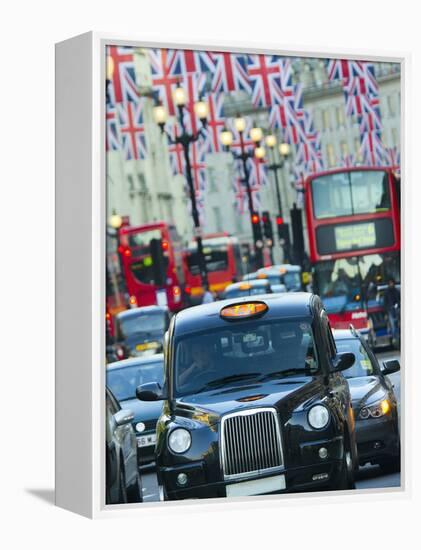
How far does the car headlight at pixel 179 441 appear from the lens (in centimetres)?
1255

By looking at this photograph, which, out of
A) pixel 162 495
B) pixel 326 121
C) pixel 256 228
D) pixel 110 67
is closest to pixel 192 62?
pixel 110 67

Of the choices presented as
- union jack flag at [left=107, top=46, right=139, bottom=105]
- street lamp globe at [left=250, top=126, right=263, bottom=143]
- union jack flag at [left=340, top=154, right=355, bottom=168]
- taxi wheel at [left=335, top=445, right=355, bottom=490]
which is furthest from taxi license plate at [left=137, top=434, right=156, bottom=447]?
union jack flag at [left=340, top=154, right=355, bottom=168]

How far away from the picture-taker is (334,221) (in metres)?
13.7

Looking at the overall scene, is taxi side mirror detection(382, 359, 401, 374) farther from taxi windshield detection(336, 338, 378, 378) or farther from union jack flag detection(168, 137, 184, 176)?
union jack flag detection(168, 137, 184, 176)

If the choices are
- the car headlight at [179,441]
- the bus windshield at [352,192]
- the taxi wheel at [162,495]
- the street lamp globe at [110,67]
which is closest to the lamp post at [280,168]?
the bus windshield at [352,192]

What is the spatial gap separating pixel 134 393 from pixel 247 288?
148 centimetres

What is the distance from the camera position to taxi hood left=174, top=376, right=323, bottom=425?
41.4 feet

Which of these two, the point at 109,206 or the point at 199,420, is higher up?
the point at 109,206

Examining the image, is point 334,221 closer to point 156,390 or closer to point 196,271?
point 196,271

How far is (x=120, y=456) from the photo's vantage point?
1297 cm

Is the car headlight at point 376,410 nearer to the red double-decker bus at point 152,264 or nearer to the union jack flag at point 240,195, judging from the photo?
the red double-decker bus at point 152,264

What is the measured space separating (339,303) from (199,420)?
2088mm

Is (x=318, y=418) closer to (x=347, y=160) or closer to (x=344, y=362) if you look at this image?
(x=344, y=362)

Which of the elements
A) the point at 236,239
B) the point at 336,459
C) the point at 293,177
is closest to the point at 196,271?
the point at 236,239
